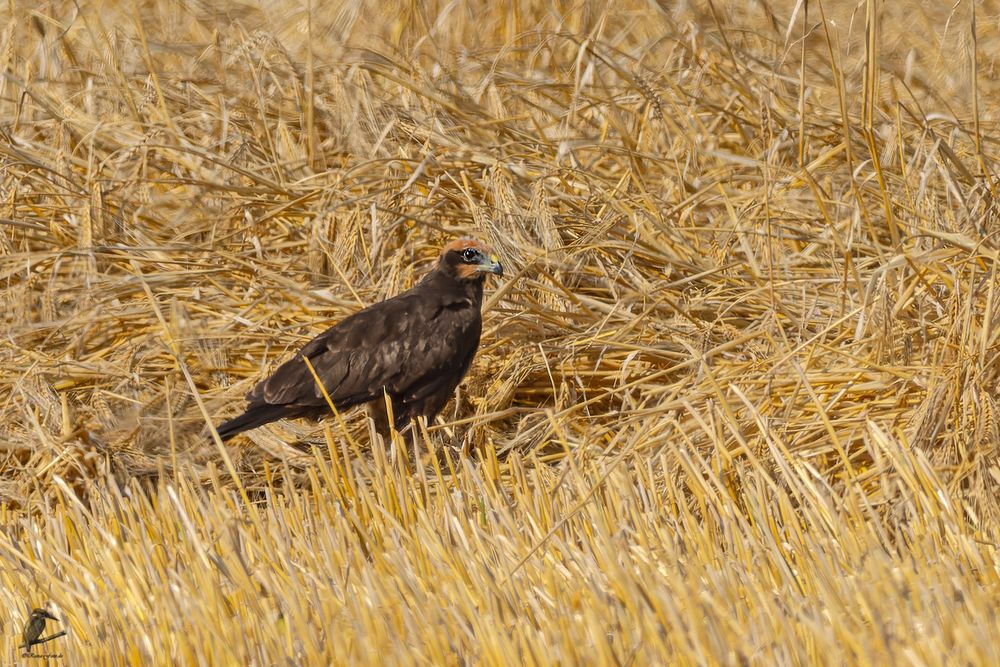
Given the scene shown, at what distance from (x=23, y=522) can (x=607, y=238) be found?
2.21 meters

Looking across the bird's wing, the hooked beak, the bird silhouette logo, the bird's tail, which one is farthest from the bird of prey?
the hooked beak

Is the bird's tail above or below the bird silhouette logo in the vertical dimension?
above

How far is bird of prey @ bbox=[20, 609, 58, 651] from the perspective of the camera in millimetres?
2732

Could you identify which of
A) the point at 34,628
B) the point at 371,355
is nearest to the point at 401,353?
the point at 371,355

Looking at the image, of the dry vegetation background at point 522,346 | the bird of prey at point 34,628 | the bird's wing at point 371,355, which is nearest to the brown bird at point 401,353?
the bird's wing at point 371,355

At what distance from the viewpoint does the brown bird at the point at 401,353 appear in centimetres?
398

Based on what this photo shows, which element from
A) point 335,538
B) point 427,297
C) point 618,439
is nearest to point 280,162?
point 427,297

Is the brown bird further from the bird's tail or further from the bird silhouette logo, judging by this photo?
the bird silhouette logo

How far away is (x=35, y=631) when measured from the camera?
9.08 ft

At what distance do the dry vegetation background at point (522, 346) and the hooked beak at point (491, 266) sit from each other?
0.25 ft

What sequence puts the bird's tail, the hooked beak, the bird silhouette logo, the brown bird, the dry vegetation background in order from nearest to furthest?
the dry vegetation background, the bird silhouette logo, the bird's tail, the brown bird, the hooked beak

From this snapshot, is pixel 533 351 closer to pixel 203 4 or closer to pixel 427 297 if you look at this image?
pixel 427 297

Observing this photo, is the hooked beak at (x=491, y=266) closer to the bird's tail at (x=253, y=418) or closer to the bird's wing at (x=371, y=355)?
the bird's wing at (x=371, y=355)

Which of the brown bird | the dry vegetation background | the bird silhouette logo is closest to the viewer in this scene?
the dry vegetation background
